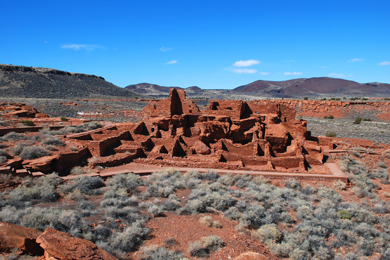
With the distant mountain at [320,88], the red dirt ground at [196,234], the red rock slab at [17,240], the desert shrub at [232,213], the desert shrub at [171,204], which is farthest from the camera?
the distant mountain at [320,88]

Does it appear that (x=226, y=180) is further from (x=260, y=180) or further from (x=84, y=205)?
(x=84, y=205)

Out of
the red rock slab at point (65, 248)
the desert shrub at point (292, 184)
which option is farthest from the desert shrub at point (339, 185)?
the red rock slab at point (65, 248)

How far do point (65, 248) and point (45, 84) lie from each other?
221 feet

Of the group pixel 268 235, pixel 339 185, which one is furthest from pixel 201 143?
pixel 268 235

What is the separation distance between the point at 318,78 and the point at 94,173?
167 m

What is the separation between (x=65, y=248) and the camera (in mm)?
4355

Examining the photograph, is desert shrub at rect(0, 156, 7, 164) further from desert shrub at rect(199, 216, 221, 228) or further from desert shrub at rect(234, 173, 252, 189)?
desert shrub at rect(234, 173, 252, 189)

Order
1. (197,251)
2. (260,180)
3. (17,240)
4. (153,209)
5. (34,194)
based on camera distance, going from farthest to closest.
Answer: (260,180) < (34,194) < (153,209) < (197,251) < (17,240)

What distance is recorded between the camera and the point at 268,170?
1320 centimetres

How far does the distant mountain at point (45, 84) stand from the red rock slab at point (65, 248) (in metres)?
58.2

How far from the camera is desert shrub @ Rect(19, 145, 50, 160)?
37.7 ft

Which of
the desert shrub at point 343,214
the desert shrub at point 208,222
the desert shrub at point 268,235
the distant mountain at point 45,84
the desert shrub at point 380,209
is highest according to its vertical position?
the distant mountain at point 45,84

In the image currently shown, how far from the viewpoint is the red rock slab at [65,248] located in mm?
4238

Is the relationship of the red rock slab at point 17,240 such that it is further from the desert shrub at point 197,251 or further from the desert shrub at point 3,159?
the desert shrub at point 3,159
